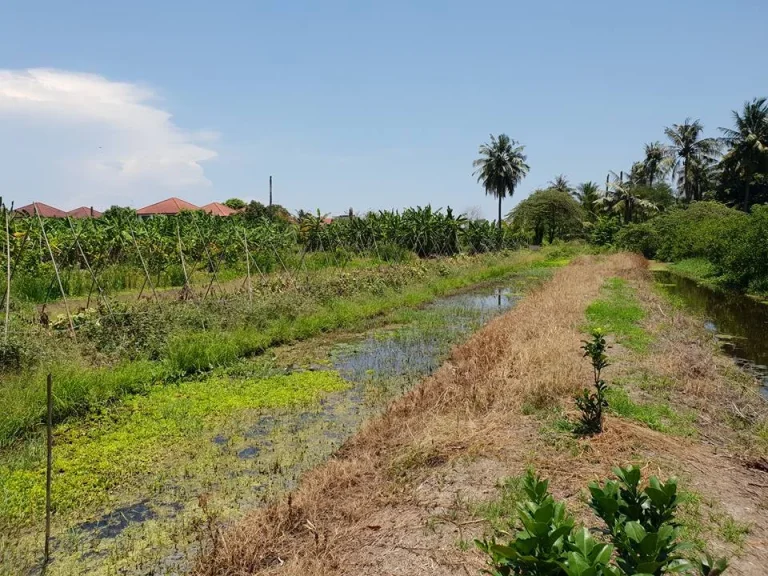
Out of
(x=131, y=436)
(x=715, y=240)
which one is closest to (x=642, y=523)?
(x=131, y=436)

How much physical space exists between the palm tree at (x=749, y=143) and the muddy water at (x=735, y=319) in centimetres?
2013

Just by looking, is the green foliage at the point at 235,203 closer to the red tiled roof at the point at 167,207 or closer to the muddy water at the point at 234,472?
the red tiled roof at the point at 167,207

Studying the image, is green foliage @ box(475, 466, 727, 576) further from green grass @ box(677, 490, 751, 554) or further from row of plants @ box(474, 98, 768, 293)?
row of plants @ box(474, 98, 768, 293)

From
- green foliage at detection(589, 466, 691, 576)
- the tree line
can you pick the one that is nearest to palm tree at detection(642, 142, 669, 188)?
the tree line

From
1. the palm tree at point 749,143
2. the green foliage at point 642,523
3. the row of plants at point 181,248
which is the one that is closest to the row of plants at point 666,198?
the palm tree at point 749,143

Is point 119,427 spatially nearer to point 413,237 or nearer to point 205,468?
point 205,468

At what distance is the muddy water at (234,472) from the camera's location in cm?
415

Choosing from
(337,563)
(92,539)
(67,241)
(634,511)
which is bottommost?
(92,539)

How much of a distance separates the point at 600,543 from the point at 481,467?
9.80ft

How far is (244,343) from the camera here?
33.2 ft

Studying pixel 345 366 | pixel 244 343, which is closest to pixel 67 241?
pixel 244 343

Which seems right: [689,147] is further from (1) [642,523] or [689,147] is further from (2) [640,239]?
(1) [642,523]

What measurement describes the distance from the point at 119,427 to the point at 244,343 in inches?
146

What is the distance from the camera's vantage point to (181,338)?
9547 mm
